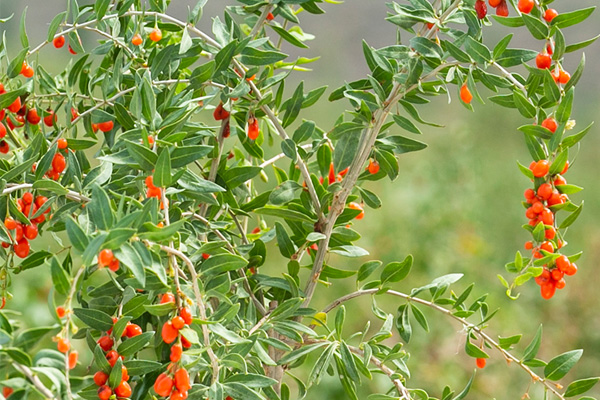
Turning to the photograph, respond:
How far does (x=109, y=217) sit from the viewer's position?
46 cm

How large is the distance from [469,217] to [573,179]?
1.34 metres

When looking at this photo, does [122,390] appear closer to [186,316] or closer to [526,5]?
[186,316]

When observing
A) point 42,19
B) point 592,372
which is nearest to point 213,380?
point 592,372

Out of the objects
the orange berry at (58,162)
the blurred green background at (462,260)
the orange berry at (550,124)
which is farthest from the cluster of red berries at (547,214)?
the blurred green background at (462,260)

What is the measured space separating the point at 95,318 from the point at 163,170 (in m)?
0.16

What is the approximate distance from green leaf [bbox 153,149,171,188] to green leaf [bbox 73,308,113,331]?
0.46ft

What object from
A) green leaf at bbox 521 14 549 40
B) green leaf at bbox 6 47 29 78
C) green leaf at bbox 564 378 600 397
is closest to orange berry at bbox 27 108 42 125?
green leaf at bbox 6 47 29 78

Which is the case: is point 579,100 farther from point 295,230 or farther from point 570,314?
point 295,230

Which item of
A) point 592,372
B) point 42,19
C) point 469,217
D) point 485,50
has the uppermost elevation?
point 485,50

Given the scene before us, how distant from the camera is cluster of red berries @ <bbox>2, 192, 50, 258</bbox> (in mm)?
616

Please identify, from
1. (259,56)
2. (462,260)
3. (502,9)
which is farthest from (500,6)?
(462,260)

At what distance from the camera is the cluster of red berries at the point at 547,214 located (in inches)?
24.0

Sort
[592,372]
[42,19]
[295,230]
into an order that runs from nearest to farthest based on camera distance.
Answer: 1. [295,230]
2. [592,372]
3. [42,19]

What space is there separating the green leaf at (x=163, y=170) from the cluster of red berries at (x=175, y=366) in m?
0.09
